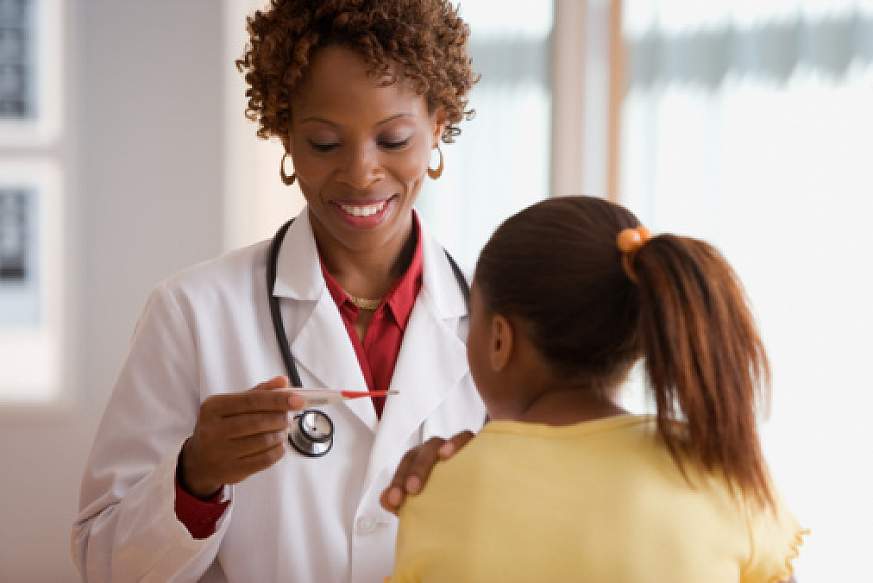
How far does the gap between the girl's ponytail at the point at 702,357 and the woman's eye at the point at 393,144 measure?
61 cm

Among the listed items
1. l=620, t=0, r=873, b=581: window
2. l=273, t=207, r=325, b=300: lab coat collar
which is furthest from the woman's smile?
l=620, t=0, r=873, b=581: window

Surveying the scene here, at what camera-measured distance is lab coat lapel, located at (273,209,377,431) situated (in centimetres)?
157

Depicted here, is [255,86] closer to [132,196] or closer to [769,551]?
[769,551]

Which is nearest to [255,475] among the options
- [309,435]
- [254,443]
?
[309,435]

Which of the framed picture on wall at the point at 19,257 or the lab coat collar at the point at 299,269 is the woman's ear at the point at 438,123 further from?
the framed picture on wall at the point at 19,257

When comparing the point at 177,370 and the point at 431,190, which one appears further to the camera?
the point at 431,190

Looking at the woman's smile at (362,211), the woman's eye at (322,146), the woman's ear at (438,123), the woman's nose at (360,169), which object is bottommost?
the woman's smile at (362,211)

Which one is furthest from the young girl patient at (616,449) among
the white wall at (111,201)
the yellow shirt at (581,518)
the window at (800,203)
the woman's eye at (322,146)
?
the white wall at (111,201)

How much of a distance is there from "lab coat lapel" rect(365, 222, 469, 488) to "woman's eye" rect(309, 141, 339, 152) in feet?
0.98

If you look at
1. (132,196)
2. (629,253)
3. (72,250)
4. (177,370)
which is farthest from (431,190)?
(629,253)

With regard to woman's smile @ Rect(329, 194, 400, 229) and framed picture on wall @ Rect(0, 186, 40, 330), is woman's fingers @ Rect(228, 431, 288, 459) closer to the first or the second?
woman's smile @ Rect(329, 194, 400, 229)

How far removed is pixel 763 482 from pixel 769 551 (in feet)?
0.26

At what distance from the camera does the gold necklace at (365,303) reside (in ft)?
5.58

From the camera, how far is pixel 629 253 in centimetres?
106
